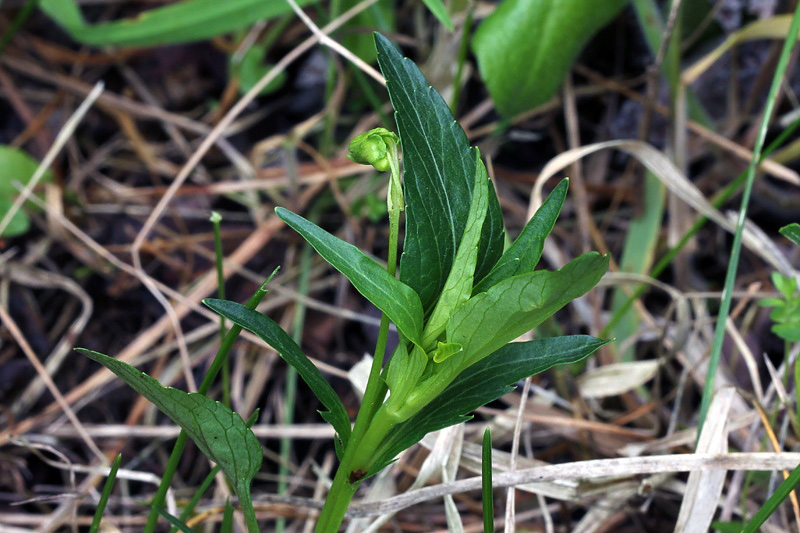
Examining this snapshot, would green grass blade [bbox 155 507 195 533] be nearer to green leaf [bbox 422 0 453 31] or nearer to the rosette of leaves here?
the rosette of leaves

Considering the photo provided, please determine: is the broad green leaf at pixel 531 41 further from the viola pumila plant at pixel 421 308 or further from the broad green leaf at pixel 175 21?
the viola pumila plant at pixel 421 308

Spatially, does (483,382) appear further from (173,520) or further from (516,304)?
(173,520)

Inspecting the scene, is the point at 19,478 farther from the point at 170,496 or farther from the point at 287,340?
the point at 287,340

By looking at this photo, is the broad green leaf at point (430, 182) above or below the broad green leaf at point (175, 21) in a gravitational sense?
below

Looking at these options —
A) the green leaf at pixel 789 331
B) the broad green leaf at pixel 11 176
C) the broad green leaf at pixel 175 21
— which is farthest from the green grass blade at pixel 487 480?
the broad green leaf at pixel 11 176

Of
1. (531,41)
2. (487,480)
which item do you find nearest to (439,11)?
(531,41)

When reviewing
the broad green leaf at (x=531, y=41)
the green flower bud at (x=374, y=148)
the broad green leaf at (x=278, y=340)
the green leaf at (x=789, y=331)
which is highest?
the broad green leaf at (x=531, y=41)

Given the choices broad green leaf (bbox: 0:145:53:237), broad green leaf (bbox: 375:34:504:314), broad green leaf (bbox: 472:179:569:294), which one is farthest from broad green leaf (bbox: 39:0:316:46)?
broad green leaf (bbox: 472:179:569:294)

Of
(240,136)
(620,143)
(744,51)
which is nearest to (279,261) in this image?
(240,136)
